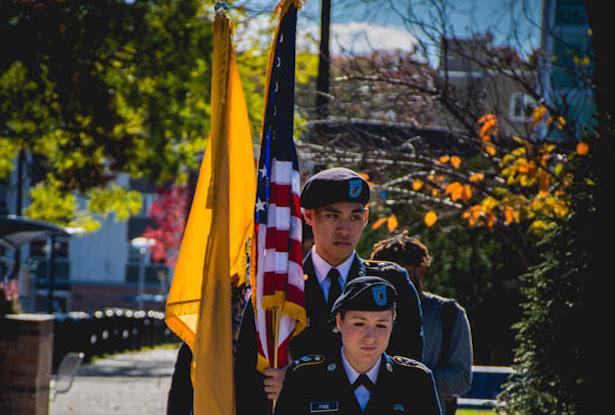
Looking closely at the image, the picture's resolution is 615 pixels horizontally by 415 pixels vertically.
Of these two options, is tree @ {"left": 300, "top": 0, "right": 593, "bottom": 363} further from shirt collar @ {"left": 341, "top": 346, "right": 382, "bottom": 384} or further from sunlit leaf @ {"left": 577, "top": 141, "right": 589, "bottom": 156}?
shirt collar @ {"left": 341, "top": 346, "right": 382, "bottom": 384}

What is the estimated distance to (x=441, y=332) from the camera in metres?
6.67

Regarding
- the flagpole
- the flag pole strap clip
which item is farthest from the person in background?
the flagpole

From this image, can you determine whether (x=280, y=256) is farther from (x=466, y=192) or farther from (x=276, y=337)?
(x=466, y=192)

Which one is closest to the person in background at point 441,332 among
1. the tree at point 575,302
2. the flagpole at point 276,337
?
the tree at point 575,302

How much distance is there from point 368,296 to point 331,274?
651 millimetres

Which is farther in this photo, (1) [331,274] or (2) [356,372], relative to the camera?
(1) [331,274]

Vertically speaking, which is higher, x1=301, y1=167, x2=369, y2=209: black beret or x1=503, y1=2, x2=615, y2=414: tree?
x1=301, y1=167, x2=369, y2=209: black beret

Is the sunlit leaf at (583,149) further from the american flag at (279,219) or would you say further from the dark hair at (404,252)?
the american flag at (279,219)

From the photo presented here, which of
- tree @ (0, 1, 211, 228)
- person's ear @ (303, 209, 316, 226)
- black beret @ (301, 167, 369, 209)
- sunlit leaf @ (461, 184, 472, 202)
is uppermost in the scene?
tree @ (0, 1, 211, 228)

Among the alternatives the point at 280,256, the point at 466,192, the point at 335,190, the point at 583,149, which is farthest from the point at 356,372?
the point at 466,192

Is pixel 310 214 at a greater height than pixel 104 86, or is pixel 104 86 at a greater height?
pixel 104 86

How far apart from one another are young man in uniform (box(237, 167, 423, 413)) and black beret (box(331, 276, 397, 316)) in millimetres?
469

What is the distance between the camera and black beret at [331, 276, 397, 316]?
13.1 ft

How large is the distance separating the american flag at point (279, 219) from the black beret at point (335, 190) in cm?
34
